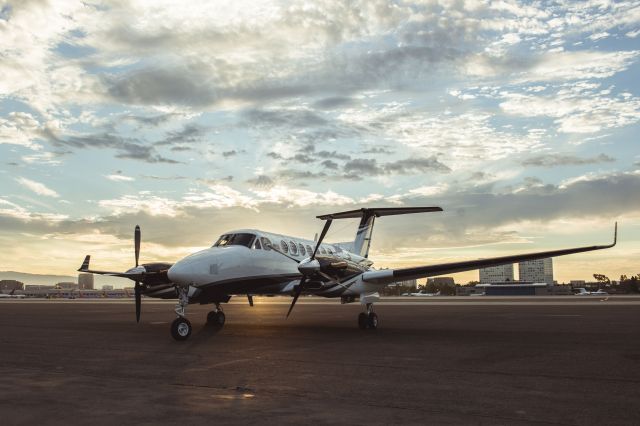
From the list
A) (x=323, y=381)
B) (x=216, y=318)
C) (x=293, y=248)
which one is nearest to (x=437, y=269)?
(x=293, y=248)

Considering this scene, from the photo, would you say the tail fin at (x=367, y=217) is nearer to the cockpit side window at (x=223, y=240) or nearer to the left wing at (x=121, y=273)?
the cockpit side window at (x=223, y=240)

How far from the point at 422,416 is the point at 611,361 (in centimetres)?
731

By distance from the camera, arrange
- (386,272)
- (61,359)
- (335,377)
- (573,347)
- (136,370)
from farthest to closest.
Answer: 1. (386,272)
2. (573,347)
3. (61,359)
4. (136,370)
5. (335,377)

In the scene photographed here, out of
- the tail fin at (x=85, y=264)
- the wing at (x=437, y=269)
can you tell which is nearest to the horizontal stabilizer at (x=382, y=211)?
the wing at (x=437, y=269)

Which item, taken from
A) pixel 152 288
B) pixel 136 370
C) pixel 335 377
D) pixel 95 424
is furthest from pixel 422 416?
pixel 152 288

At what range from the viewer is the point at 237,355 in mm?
13234

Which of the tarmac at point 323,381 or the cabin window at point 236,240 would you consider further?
the cabin window at point 236,240

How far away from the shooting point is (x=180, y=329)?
56.4ft

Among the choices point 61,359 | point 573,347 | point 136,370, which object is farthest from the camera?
point 573,347

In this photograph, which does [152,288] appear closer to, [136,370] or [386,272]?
[386,272]

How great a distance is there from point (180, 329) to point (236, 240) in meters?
4.87

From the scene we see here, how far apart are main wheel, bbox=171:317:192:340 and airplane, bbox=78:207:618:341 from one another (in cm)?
88

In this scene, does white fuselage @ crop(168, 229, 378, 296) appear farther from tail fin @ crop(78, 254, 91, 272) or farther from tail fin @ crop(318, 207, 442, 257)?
tail fin @ crop(78, 254, 91, 272)

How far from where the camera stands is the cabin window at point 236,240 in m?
20.9
